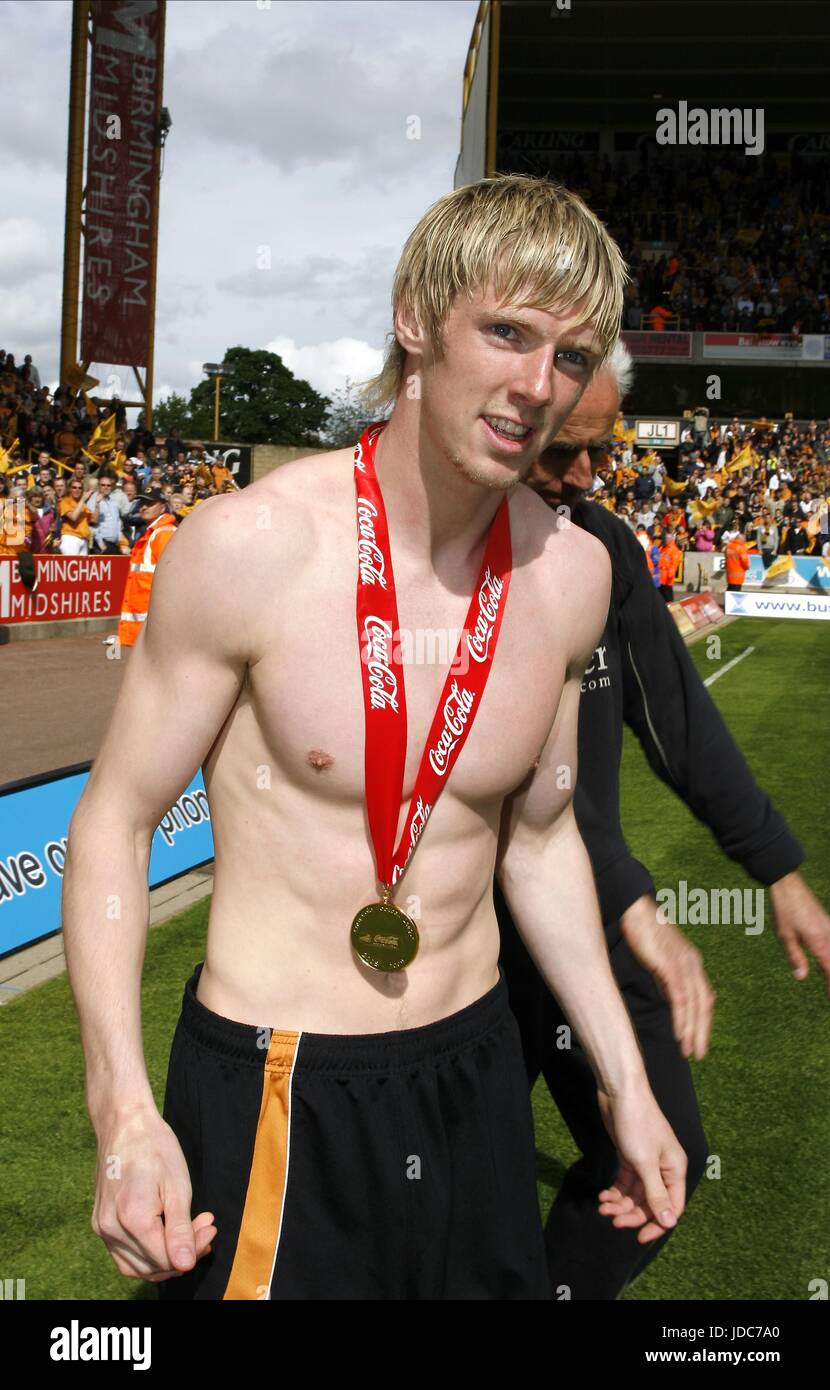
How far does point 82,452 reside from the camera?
2327 centimetres

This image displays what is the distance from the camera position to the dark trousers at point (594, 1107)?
8.97 ft

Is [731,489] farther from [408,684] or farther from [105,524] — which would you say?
[408,684]

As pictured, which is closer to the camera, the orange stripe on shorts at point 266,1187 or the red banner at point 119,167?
the orange stripe on shorts at point 266,1187

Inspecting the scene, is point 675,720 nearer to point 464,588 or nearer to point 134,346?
point 464,588

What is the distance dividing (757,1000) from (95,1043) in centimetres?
458

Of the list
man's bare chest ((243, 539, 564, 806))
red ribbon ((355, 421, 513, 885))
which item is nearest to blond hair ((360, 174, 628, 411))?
red ribbon ((355, 421, 513, 885))

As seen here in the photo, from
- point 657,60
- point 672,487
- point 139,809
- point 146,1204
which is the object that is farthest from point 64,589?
Result: point 657,60

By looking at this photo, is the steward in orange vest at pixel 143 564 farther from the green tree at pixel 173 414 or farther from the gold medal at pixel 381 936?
the green tree at pixel 173 414

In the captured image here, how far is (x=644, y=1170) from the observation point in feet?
6.82

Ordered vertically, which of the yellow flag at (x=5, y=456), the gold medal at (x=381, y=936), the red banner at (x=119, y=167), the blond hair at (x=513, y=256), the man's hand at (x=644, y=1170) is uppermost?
the red banner at (x=119, y=167)

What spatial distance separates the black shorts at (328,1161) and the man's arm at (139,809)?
19 centimetres

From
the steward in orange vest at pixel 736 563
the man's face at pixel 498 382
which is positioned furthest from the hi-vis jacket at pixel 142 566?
the steward in orange vest at pixel 736 563

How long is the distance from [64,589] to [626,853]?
16590 mm

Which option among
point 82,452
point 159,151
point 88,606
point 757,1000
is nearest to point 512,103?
point 159,151
